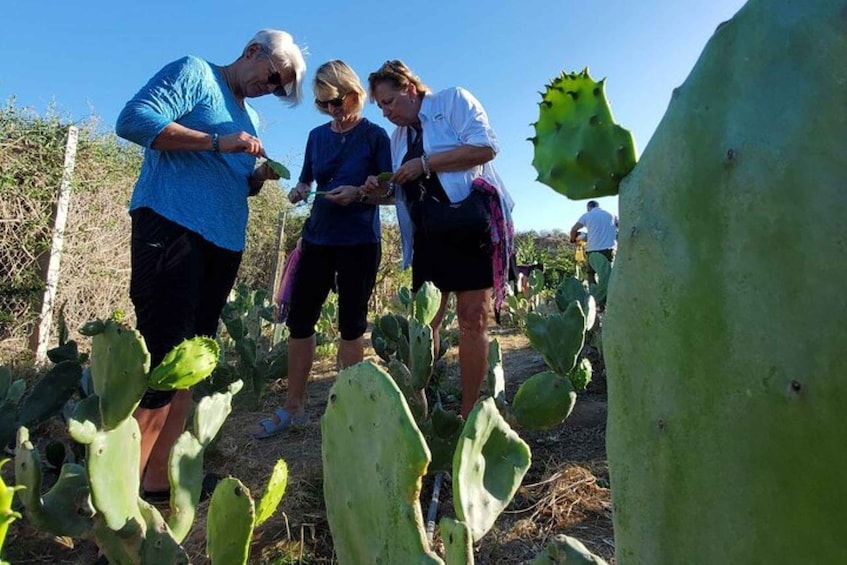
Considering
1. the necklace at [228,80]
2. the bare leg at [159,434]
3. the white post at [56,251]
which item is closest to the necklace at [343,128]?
the necklace at [228,80]

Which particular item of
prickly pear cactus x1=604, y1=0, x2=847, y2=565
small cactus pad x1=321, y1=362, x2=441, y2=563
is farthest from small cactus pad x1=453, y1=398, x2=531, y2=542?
prickly pear cactus x1=604, y1=0, x2=847, y2=565

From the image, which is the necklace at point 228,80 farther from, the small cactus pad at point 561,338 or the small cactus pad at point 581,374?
the small cactus pad at point 581,374

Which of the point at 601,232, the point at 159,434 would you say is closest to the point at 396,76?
the point at 159,434

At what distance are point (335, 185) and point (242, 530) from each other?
5.62 feet

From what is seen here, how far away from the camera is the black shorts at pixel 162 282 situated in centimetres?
167

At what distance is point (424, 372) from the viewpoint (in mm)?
2059

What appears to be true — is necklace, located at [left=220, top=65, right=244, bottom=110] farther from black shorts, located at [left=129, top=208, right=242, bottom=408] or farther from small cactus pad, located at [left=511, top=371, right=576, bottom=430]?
small cactus pad, located at [left=511, top=371, right=576, bottom=430]

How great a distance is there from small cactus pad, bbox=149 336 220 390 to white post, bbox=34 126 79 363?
3272 millimetres

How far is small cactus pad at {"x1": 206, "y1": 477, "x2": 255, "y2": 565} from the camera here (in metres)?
1.01

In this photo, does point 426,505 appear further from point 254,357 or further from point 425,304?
point 254,357

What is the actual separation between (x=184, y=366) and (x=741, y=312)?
3.14ft

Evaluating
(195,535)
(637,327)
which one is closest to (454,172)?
(195,535)

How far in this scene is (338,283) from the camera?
249 cm

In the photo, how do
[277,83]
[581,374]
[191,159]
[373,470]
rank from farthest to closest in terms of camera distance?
[581,374], [277,83], [191,159], [373,470]
